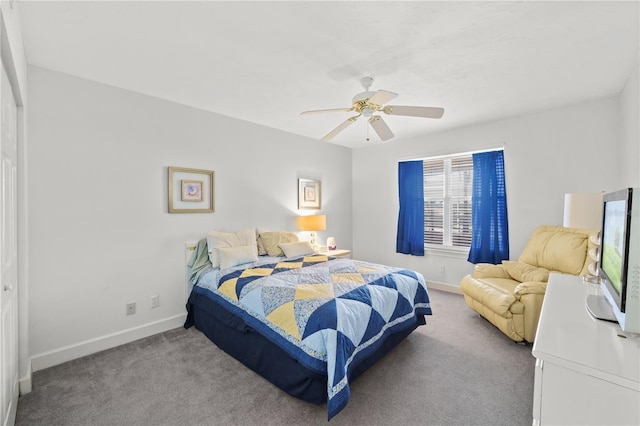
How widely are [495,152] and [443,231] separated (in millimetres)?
1326

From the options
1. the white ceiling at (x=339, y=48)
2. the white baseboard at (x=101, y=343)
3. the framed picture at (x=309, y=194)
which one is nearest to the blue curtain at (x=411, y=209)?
the framed picture at (x=309, y=194)

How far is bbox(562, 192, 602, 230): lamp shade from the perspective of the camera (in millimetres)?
2293

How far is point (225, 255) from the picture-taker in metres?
2.99

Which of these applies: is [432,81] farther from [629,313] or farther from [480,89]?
[629,313]

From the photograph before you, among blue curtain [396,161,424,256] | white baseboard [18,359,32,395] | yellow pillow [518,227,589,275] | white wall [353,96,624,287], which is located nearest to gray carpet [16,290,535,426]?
white baseboard [18,359,32,395]

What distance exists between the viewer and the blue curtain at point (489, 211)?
12.1ft

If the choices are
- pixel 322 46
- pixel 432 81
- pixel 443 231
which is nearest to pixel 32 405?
pixel 322 46

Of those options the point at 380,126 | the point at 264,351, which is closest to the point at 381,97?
the point at 380,126

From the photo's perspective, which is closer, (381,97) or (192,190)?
(381,97)

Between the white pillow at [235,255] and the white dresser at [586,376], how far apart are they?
2592 mm

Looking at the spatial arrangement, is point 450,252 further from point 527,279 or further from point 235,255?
point 235,255

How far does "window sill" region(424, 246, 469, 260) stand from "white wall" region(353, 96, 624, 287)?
56mm

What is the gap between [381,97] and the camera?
82.6 inches

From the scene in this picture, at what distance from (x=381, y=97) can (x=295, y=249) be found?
2.12 m
